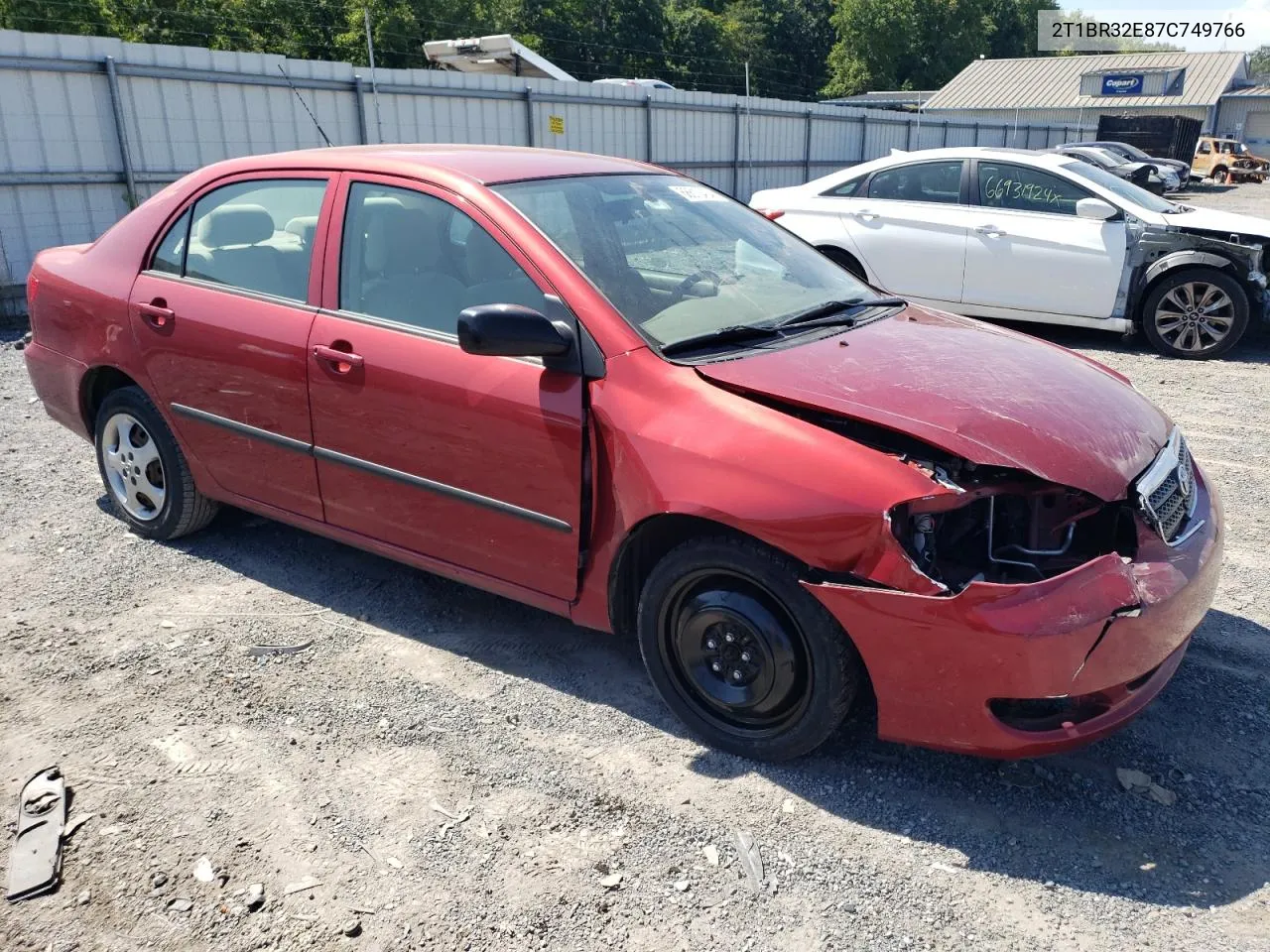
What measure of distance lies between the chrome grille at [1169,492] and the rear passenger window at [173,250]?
3.73 metres

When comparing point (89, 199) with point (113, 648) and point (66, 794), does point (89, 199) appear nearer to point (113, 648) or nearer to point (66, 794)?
point (113, 648)

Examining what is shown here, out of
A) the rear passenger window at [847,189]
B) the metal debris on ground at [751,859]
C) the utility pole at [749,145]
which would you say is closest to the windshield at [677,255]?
the metal debris on ground at [751,859]

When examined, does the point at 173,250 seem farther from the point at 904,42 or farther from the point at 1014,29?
the point at 1014,29

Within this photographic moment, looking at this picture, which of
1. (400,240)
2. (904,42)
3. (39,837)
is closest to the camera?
(39,837)

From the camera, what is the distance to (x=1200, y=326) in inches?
324

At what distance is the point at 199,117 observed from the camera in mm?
11328

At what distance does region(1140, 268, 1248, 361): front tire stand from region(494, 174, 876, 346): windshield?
5365 mm

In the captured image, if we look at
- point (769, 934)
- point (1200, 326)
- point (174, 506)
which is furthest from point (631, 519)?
point (1200, 326)

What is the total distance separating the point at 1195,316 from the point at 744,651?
7005 millimetres

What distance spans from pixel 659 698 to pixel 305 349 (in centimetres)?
178

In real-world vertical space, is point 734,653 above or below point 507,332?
below

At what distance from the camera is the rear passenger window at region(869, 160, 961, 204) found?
8961 millimetres

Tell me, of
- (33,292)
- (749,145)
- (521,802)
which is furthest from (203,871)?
(749,145)

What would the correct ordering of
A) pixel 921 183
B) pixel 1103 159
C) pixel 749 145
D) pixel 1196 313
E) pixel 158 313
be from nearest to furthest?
1. pixel 158 313
2. pixel 1196 313
3. pixel 921 183
4. pixel 749 145
5. pixel 1103 159
